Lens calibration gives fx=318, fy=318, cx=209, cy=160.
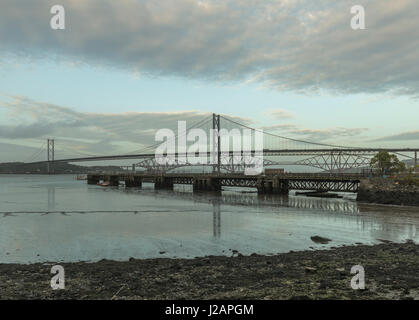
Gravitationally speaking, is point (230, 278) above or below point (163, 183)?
below

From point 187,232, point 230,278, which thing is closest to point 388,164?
point 187,232

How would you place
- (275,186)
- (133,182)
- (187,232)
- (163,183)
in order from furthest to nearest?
(133,182)
(163,183)
(275,186)
(187,232)

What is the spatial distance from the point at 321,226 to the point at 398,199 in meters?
19.0

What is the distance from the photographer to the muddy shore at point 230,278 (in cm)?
1114

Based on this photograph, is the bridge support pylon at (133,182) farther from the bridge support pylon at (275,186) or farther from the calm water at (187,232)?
the calm water at (187,232)

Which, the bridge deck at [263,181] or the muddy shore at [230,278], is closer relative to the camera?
the muddy shore at [230,278]

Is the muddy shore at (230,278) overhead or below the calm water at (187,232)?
overhead

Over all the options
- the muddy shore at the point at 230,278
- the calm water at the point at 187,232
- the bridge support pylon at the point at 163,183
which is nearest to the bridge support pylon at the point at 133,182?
the bridge support pylon at the point at 163,183

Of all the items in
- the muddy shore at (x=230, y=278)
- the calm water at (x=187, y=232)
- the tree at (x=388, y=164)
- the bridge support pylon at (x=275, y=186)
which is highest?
the tree at (x=388, y=164)

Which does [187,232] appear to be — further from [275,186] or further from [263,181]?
[263,181]

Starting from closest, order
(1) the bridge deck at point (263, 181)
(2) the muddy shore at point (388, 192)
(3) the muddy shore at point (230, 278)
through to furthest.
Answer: (3) the muddy shore at point (230, 278)
(2) the muddy shore at point (388, 192)
(1) the bridge deck at point (263, 181)

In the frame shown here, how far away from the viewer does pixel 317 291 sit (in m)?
11.2

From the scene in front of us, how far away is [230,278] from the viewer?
13047mm
